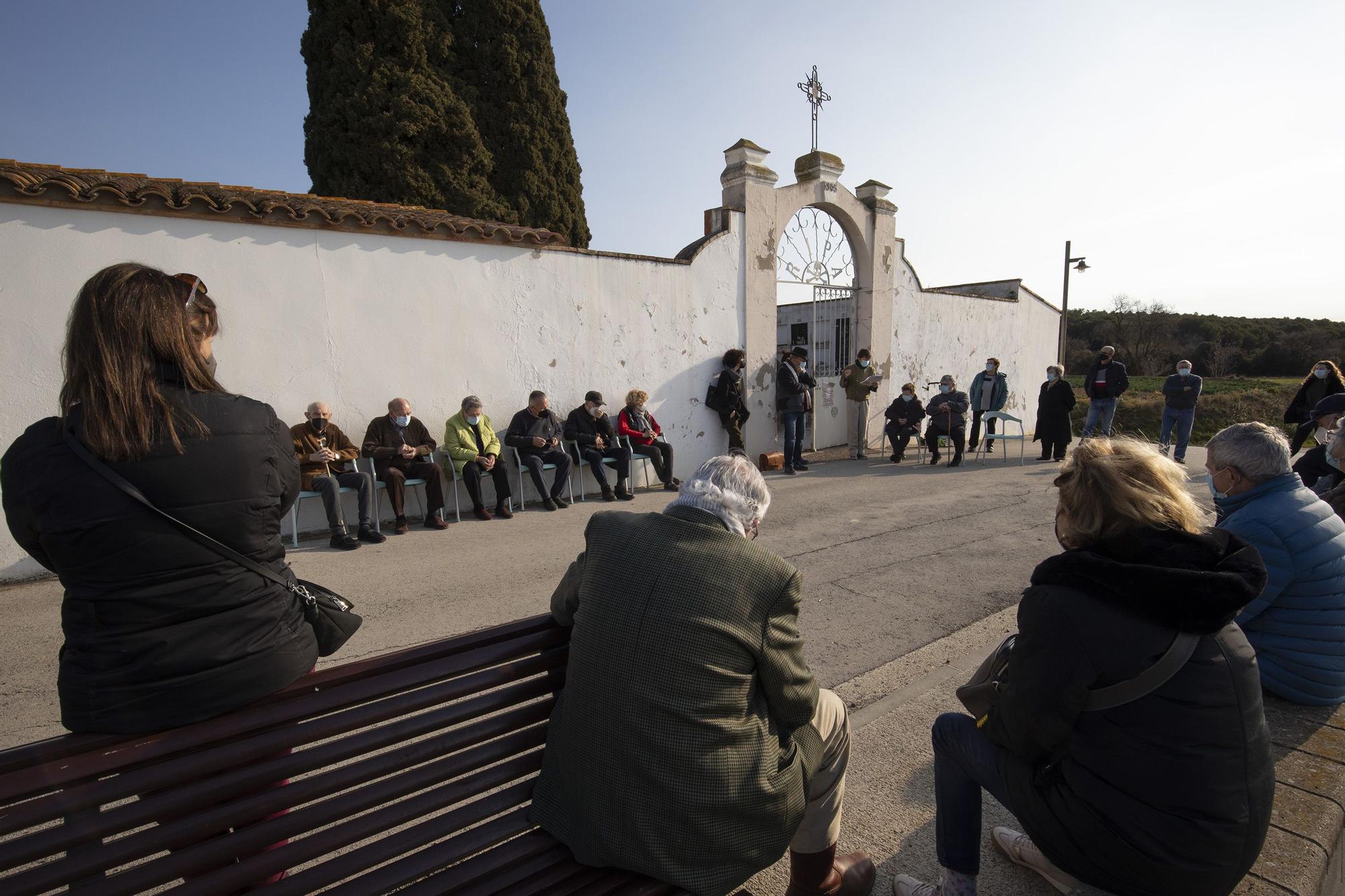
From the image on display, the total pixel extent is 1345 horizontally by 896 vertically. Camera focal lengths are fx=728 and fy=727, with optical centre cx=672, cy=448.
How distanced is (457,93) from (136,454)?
15540mm

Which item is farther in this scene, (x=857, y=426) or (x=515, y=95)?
(x=515, y=95)

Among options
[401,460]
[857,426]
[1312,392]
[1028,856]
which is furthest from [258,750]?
[1312,392]

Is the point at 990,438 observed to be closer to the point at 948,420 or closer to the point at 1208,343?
the point at 948,420

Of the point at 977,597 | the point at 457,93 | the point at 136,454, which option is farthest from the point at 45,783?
the point at 457,93

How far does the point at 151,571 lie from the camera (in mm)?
1589

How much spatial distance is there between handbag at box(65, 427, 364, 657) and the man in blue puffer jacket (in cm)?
288

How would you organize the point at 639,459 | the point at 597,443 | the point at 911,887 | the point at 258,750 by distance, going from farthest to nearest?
the point at 639,459 → the point at 597,443 → the point at 911,887 → the point at 258,750

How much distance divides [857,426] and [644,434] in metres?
5.01

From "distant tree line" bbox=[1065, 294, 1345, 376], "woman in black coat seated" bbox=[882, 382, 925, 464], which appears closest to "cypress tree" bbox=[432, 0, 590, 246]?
"woman in black coat seated" bbox=[882, 382, 925, 464]

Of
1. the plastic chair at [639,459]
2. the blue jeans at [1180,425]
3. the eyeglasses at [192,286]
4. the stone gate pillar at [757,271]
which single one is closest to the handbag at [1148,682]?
A: the eyeglasses at [192,286]

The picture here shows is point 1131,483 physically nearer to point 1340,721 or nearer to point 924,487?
point 1340,721

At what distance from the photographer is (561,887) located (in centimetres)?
166

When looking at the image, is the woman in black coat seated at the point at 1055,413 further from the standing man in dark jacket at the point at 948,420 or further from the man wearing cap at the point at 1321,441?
the man wearing cap at the point at 1321,441

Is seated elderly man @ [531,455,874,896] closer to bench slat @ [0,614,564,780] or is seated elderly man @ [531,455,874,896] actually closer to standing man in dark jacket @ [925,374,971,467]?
bench slat @ [0,614,564,780]
